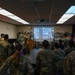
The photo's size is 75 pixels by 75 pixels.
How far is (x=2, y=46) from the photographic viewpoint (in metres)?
4.48

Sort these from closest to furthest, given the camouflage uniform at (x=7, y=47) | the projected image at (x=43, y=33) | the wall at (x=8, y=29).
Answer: the camouflage uniform at (x=7, y=47) → the wall at (x=8, y=29) → the projected image at (x=43, y=33)

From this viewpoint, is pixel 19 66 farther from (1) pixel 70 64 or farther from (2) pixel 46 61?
(1) pixel 70 64

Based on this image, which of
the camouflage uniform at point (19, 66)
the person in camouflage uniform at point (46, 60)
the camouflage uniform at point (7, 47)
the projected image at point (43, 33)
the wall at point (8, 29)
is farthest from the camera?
the projected image at point (43, 33)

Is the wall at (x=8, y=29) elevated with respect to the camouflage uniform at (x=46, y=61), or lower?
elevated

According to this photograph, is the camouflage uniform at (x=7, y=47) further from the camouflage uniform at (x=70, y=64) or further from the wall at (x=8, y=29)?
the wall at (x=8, y=29)

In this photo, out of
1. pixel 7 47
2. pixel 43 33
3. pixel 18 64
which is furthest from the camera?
pixel 43 33

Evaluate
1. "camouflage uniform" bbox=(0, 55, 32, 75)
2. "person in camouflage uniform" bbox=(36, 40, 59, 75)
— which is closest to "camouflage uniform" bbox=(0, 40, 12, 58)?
"person in camouflage uniform" bbox=(36, 40, 59, 75)

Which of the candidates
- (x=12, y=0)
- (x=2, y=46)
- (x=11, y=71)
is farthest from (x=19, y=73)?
(x=12, y=0)

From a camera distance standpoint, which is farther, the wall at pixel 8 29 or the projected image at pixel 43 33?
the projected image at pixel 43 33

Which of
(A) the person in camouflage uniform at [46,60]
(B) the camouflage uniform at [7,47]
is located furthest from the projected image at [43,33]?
(A) the person in camouflage uniform at [46,60]

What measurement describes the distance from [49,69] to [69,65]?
2.15 ft

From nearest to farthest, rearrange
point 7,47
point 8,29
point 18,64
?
point 18,64 → point 7,47 → point 8,29

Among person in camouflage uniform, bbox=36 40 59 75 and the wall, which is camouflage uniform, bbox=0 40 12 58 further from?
the wall

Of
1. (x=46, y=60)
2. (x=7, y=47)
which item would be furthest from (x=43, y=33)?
(x=46, y=60)
